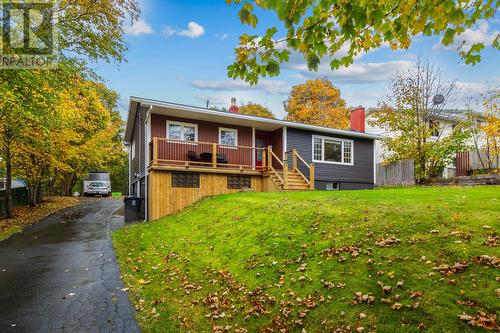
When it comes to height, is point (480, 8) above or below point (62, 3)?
below

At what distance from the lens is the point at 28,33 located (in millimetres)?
11695

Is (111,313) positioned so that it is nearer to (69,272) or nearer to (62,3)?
(69,272)

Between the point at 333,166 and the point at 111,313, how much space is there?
697 inches

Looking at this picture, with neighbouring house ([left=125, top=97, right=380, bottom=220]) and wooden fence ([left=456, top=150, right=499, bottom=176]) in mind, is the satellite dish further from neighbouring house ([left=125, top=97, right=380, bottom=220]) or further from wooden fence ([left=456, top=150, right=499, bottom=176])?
neighbouring house ([left=125, top=97, right=380, bottom=220])

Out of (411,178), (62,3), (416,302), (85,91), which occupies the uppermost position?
(62,3)

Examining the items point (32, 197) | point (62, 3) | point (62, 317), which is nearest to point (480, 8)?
point (62, 317)

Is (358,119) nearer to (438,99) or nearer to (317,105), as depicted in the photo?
(438,99)

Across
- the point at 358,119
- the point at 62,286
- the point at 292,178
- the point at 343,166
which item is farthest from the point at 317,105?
the point at 62,286

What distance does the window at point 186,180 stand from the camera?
51.4 ft

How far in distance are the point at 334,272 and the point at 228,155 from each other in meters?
13.7

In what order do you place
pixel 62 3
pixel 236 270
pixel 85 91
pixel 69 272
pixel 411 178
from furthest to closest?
pixel 411 178 < pixel 85 91 < pixel 62 3 < pixel 69 272 < pixel 236 270

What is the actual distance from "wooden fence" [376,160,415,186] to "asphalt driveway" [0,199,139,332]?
54.8 ft

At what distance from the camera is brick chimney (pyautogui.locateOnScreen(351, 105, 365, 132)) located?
2472 cm

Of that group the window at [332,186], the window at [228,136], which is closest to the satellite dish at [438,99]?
the window at [332,186]
